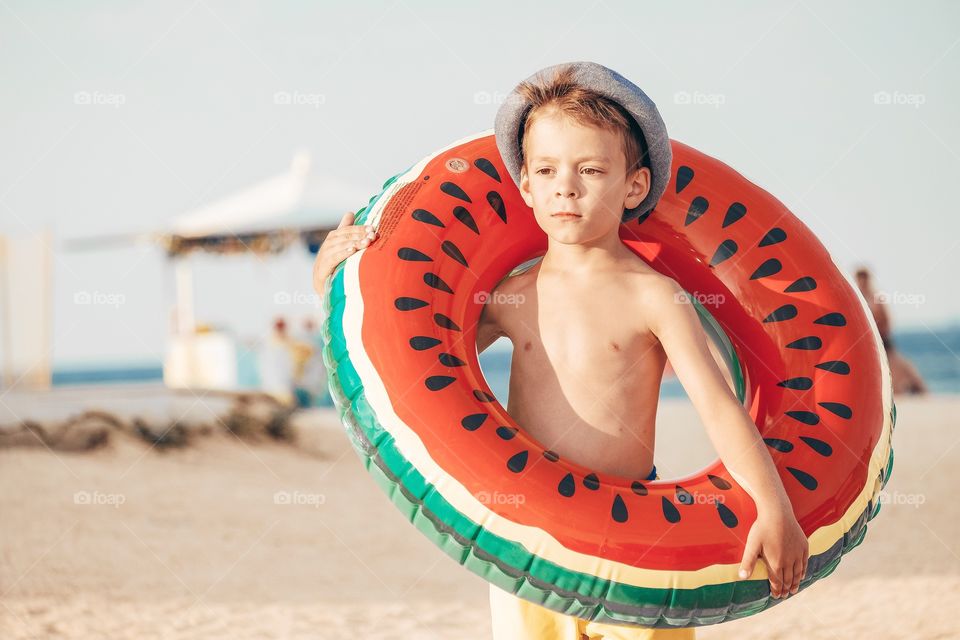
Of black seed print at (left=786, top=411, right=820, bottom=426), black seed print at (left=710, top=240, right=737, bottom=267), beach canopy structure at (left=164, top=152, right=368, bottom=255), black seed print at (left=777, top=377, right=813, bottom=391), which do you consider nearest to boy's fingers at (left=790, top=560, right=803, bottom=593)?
black seed print at (left=786, top=411, right=820, bottom=426)

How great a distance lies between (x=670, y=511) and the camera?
1995 mm

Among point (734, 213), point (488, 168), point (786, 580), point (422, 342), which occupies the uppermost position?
point (488, 168)

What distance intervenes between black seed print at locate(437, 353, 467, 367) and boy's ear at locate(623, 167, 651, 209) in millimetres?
524

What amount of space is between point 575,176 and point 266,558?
4053 millimetres

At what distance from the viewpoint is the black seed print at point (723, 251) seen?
8.20ft

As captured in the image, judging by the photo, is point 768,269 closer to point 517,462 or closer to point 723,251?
point 723,251

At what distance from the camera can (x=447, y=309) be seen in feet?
7.41

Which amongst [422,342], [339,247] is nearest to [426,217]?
[339,247]

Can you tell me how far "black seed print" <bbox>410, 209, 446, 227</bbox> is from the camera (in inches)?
92.4

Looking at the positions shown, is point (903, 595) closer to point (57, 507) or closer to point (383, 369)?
point (383, 369)

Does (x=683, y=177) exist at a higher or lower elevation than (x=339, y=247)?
higher

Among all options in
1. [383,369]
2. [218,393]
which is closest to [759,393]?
[383,369]

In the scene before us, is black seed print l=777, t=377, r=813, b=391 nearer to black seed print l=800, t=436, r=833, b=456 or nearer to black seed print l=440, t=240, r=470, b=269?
black seed print l=800, t=436, r=833, b=456

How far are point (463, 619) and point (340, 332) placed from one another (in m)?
2.56
